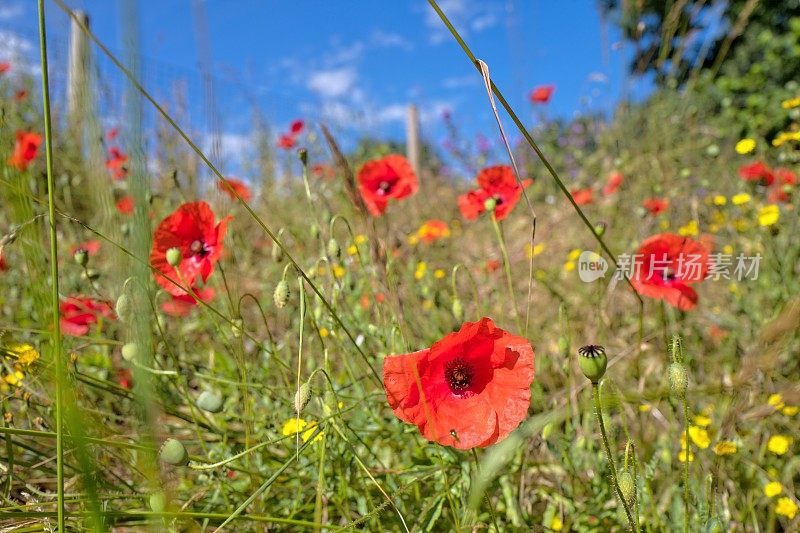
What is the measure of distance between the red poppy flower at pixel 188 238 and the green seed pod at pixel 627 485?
0.77 metres

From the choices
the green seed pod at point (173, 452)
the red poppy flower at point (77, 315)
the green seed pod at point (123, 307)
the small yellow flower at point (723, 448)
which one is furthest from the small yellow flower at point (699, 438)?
the red poppy flower at point (77, 315)

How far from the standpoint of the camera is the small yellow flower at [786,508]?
109 centimetres

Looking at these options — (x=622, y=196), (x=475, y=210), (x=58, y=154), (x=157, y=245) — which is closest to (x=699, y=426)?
(x=475, y=210)

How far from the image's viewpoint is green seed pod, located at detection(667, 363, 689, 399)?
2.18 ft

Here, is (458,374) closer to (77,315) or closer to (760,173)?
(77,315)

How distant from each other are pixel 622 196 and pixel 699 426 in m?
1.72

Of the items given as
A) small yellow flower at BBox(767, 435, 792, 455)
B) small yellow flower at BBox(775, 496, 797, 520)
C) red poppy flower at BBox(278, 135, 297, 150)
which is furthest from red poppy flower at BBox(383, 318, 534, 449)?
red poppy flower at BBox(278, 135, 297, 150)

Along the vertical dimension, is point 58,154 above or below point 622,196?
above

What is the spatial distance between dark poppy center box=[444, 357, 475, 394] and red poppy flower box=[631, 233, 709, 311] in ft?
1.68

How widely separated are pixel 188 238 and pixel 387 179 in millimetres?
725

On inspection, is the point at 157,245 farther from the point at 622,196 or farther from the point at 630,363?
the point at 622,196

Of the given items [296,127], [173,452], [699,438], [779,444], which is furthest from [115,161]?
[779,444]

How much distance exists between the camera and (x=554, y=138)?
6.16 metres

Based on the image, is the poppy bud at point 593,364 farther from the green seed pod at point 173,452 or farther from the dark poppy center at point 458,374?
the green seed pod at point 173,452
